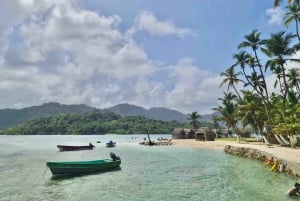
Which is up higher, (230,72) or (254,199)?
(230,72)

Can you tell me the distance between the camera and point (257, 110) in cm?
5934

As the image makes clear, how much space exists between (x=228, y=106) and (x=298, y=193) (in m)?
46.8

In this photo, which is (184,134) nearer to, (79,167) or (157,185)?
(79,167)

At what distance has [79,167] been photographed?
111 ft

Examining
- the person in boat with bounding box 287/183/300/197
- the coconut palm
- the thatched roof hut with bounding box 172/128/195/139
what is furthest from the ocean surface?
the thatched roof hut with bounding box 172/128/195/139

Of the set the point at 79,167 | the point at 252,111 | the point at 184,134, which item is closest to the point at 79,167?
the point at 79,167

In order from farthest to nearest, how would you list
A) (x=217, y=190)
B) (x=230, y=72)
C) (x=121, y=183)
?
(x=230, y=72)
(x=121, y=183)
(x=217, y=190)

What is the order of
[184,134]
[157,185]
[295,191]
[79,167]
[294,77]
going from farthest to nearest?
[184,134], [294,77], [79,167], [157,185], [295,191]

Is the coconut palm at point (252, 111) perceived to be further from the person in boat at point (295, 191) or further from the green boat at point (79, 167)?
the person in boat at point (295, 191)

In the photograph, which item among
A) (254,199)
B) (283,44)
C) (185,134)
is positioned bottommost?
(254,199)

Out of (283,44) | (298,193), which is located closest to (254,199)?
(298,193)

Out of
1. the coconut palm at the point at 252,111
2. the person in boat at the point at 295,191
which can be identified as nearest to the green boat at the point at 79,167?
the person in boat at the point at 295,191

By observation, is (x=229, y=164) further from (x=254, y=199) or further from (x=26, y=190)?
(x=26, y=190)

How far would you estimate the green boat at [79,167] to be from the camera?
3253 cm
